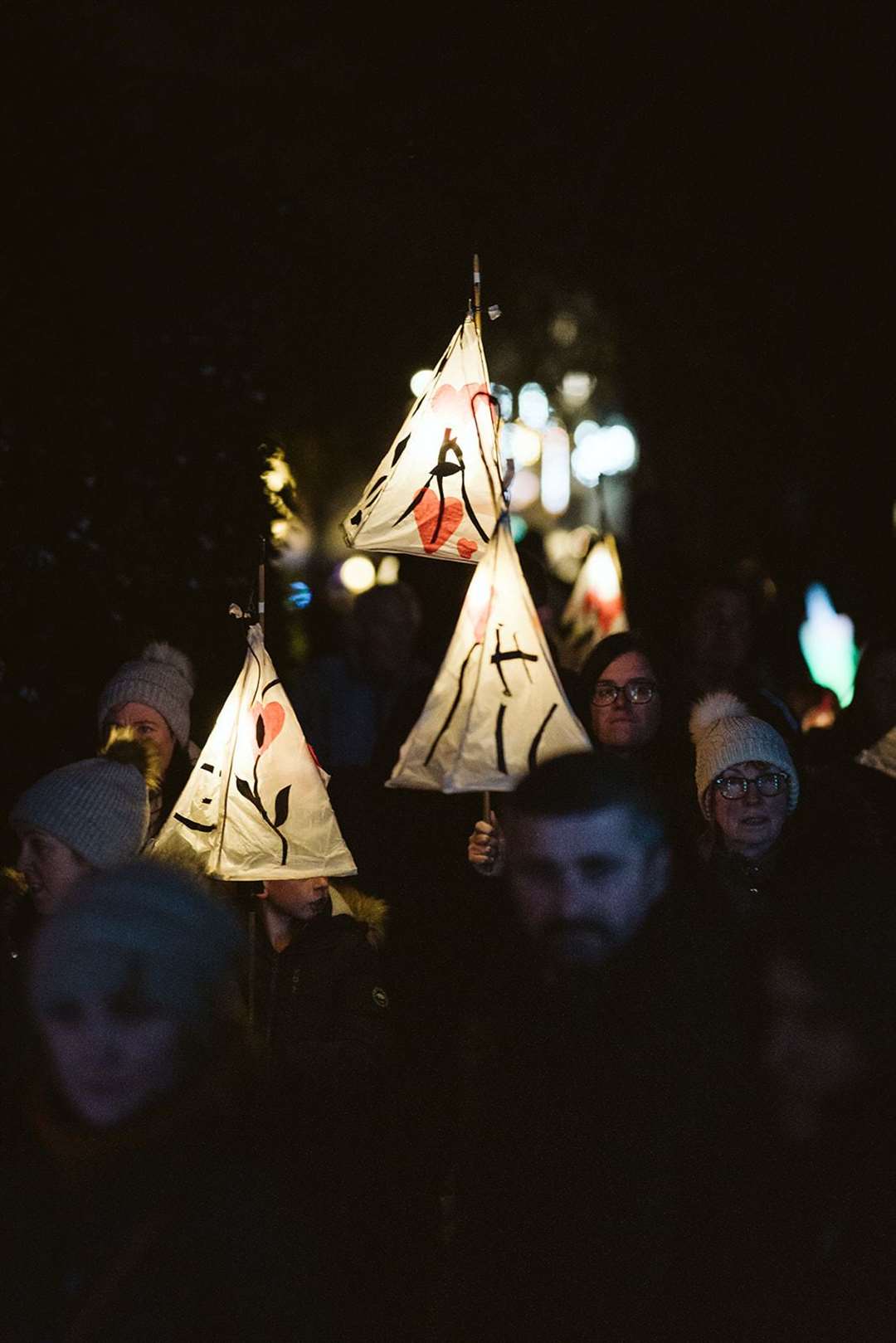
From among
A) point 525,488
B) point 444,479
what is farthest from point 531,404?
point 444,479

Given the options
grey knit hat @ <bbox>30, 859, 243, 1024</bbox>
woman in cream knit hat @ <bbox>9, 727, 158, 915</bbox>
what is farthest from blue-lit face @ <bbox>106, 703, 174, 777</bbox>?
grey knit hat @ <bbox>30, 859, 243, 1024</bbox>

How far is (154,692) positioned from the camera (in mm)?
4988

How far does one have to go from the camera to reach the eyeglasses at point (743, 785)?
4.12 m

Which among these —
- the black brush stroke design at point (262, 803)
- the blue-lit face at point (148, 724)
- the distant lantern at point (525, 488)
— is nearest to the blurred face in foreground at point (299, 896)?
the black brush stroke design at point (262, 803)

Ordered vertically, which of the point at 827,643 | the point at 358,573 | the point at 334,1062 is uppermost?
the point at 358,573

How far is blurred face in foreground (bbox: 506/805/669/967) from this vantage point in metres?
2.61

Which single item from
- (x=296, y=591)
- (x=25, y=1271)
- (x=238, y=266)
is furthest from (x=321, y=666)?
(x=25, y=1271)

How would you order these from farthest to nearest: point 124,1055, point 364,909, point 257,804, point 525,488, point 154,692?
1. point 525,488
2. point 154,692
3. point 364,909
4. point 257,804
5. point 124,1055

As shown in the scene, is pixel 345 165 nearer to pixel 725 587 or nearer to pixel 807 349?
pixel 725 587

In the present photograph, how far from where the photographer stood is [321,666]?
6.77 meters

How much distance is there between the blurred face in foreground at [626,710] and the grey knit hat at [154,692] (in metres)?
1.37

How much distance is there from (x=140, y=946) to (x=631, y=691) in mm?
2619

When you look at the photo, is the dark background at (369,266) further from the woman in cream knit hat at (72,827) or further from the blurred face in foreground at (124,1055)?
the blurred face in foreground at (124,1055)

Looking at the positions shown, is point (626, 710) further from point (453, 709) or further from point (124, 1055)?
point (124, 1055)
